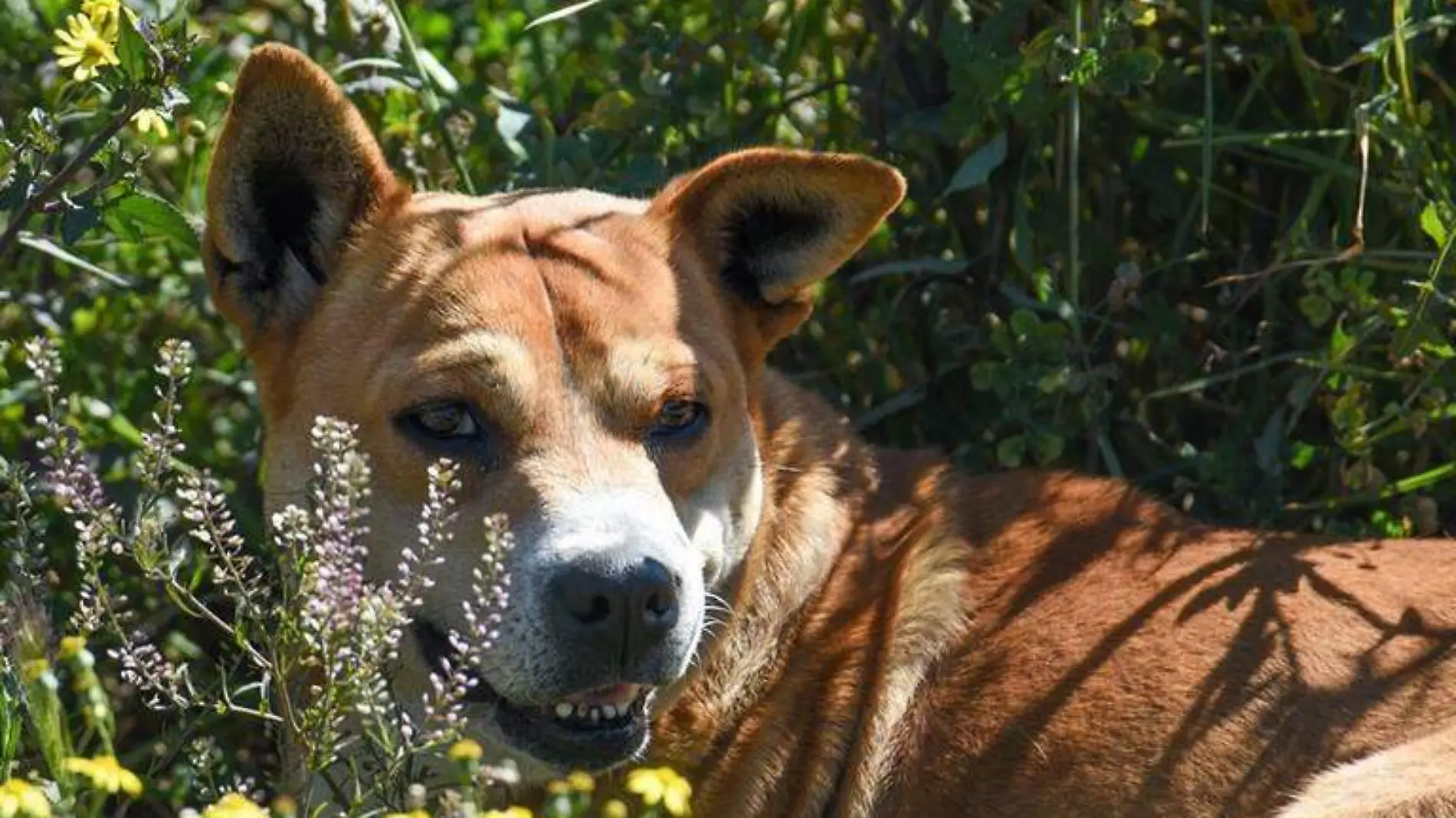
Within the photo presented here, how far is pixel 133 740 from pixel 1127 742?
2.79 m

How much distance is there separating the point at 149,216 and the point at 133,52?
0.56 metres

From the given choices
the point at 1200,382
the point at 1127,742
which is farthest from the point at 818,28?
the point at 1127,742

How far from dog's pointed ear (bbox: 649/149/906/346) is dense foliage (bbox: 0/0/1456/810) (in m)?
0.71

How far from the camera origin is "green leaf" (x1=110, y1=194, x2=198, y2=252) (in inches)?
170

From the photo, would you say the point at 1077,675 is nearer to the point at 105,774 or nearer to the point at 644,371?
the point at 644,371

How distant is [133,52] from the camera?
3834mm

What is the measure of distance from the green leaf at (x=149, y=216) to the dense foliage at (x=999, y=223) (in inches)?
16.1

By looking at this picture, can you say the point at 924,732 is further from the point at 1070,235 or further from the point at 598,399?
the point at 1070,235

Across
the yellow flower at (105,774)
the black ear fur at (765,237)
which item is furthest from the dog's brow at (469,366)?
the yellow flower at (105,774)

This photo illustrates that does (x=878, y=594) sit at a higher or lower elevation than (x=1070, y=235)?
lower

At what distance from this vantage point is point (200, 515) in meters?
3.32

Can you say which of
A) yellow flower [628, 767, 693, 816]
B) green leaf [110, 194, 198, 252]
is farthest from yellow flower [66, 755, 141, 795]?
green leaf [110, 194, 198, 252]

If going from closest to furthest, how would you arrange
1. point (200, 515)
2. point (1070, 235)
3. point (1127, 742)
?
point (200, 515) < point (1127, 742) < point (1070, 235)

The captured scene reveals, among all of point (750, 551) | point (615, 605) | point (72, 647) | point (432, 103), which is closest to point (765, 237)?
point (750, 551)
